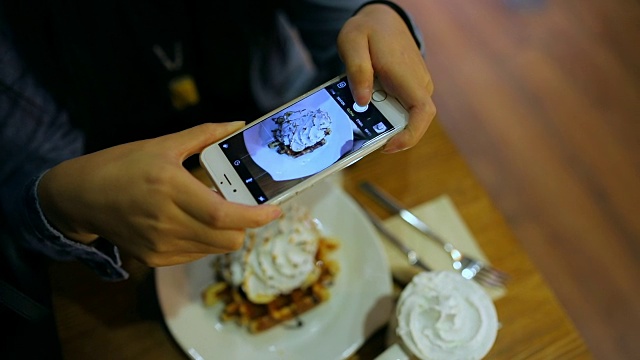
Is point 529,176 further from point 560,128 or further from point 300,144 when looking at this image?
point 300,144

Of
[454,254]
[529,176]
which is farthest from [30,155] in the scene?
[529,176]

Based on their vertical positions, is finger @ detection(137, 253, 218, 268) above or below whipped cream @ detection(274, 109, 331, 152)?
below

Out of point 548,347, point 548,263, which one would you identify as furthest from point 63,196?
point 548,263

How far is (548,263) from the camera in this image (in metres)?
1.23

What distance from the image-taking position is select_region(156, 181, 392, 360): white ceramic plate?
58cm

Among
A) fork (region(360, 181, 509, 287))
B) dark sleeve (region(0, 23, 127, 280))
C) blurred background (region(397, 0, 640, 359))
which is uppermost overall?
dark sleeve (region(0, 23, 127, 280))

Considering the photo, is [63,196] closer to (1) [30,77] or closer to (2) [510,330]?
(1) [30,77]

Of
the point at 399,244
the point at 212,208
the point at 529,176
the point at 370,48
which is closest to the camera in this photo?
the point at 212,208

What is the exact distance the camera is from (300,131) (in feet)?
1.73

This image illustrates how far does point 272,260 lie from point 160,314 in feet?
0.51

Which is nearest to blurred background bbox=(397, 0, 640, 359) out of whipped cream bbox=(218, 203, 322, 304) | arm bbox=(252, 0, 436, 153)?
arm bbox=(252, 0, 436, 153)

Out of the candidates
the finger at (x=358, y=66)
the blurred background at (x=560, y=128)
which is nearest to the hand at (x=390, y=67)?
the finger at (x=358, y=66)

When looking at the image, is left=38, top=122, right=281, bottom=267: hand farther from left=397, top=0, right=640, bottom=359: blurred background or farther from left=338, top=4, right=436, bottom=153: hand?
left=397, top=0, right=640, bottom=359: blurred background

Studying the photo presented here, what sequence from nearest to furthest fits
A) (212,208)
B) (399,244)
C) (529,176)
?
(212,208) → (399,244) → (529,176)
